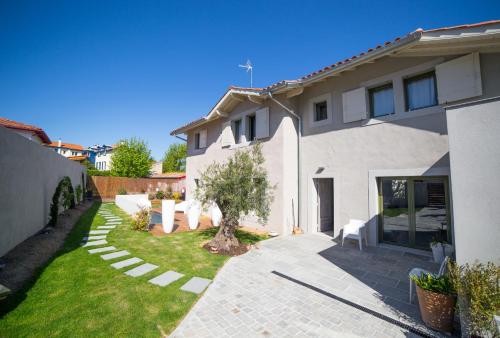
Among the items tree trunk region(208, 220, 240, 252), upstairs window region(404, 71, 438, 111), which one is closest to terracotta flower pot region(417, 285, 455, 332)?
tree trunk region(208, 220, 240, 252)

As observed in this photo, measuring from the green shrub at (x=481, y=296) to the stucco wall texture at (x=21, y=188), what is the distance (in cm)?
1008

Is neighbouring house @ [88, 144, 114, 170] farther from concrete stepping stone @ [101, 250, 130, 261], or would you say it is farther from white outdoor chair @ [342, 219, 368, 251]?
white outdoor chair @ [342, 219, 368, 251]

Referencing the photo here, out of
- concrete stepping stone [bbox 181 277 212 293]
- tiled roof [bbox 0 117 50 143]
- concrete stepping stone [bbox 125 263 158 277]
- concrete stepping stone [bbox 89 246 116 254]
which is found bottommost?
concrete stepping stone [bbox 181 277 212 293]

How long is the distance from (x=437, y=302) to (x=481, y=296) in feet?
2.50

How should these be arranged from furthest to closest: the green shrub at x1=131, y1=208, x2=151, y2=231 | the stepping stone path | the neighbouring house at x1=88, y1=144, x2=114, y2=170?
the neighbouring house at x1=88, y1=144, x2=114, y2=170, the green shrub at x1=131, y1=208, x2=151, y2=231, the stepping stone path

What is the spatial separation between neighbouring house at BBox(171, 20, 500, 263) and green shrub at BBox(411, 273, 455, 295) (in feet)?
2.10

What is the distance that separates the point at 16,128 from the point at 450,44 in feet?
95.3

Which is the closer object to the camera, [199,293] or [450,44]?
[199,293]

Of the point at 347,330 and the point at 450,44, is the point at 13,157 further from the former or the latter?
the point at 450,44

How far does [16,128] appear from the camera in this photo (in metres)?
18.9

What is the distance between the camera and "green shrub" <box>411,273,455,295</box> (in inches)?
138

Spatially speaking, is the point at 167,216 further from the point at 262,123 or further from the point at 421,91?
the point at 421,91

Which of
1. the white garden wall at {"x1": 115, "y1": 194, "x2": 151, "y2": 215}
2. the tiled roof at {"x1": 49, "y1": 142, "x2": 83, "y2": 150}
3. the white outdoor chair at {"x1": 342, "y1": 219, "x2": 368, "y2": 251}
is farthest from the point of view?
the tiled roof at {"x1": 49, "y1": 142, "x2": 83, "y2": 150}

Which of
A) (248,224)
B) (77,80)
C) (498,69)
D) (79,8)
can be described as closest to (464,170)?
(498,69)
